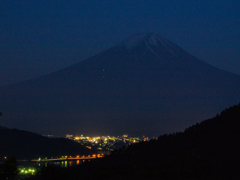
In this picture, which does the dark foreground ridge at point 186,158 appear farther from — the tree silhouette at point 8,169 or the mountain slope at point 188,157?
the tree silhouette at point 8,169

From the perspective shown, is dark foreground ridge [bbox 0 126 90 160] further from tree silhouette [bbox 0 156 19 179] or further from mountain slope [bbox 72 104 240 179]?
tree silhouette [bbox 0 156 19 179]

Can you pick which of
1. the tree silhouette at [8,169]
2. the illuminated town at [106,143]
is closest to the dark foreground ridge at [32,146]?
the illuminated town at [106,143]

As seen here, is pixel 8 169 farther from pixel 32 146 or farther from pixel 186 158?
pixel 32 146

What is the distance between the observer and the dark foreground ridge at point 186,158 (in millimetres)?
21812

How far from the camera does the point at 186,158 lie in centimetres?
2441

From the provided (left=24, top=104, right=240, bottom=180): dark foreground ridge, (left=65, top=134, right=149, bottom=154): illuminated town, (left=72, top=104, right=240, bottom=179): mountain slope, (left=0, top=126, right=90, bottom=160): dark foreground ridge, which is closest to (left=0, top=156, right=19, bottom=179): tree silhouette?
(left=24, top=104, right=240, bottom=180): dark foreground ridge

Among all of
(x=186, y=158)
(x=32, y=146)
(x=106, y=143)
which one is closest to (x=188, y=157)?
(x=186, y=158)

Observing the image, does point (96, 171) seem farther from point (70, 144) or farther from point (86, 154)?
point (70, 144)

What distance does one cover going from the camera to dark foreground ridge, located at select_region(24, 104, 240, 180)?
21.8 metres

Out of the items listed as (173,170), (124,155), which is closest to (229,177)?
(173,170)

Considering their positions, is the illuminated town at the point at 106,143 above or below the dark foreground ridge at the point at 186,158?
above

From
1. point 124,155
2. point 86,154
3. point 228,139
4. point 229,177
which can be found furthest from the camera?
point 86,154

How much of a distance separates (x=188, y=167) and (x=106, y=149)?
8421 centimetres

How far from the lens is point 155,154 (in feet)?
111
